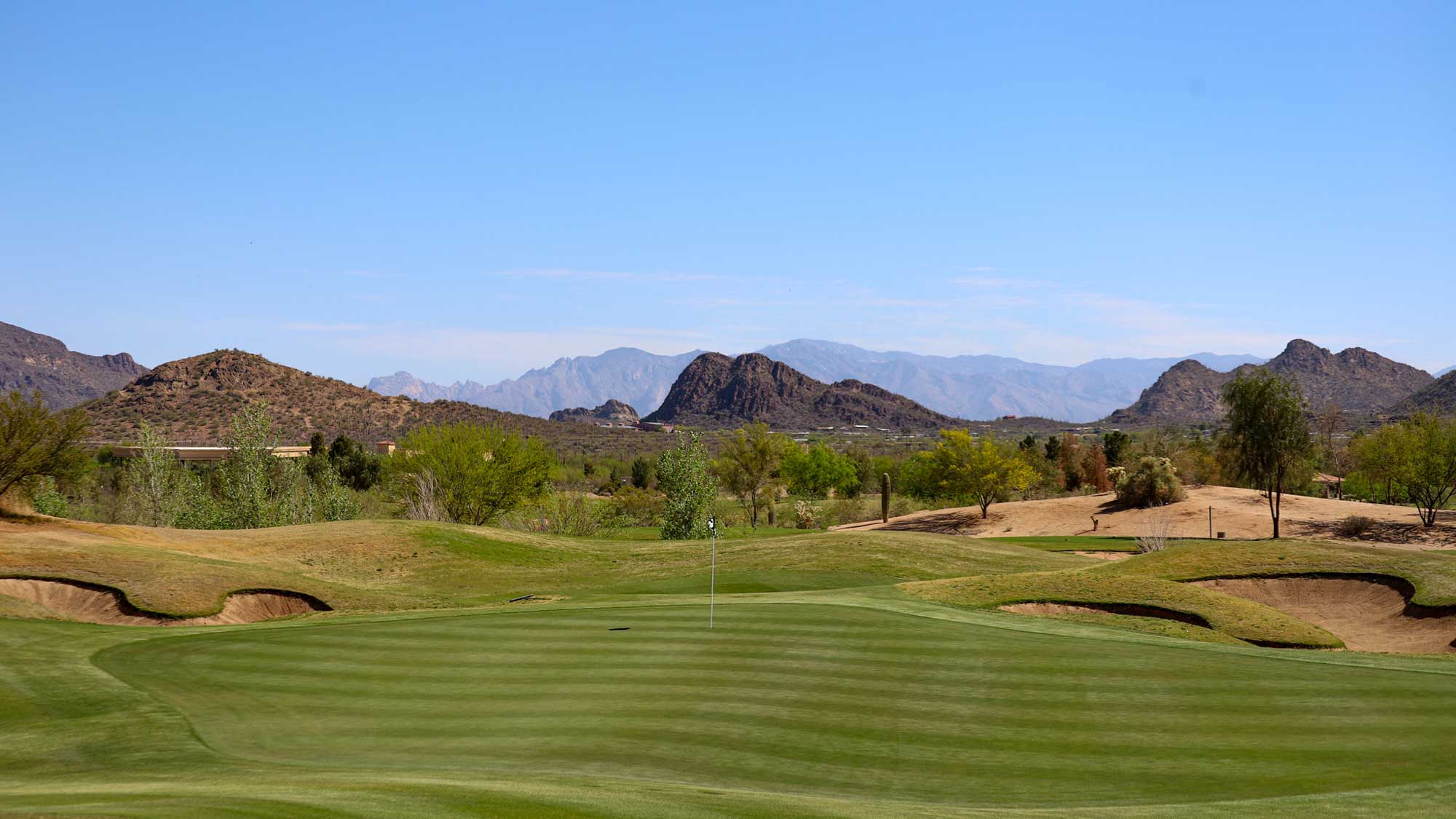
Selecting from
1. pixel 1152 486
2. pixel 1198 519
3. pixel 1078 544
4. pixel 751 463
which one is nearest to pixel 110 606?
pixel 1078 544

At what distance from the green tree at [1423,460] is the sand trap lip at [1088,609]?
3876 cm

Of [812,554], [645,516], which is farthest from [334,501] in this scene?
[812,554]

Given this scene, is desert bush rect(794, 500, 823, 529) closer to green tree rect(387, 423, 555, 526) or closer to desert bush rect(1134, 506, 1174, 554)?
green tree rect(387, 423, 555, 526)

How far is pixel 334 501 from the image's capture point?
53.6 metres

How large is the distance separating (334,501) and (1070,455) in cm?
5925

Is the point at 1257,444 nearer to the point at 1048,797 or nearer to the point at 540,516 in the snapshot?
the point at 540,516

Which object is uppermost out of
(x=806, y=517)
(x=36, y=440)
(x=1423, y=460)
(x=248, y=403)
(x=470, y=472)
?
(x=248, y=403)

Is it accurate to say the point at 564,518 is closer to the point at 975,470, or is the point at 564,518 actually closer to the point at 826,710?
the point at 975,470

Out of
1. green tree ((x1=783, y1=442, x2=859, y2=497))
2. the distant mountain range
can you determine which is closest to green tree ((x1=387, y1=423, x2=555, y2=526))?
green tree ((x1=783, y1=442, x2=859, y2=497))

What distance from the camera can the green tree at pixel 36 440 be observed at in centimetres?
3092

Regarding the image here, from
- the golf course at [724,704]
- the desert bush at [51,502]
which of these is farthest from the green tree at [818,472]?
the golf course at [724,704]

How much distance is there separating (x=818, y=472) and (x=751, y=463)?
24.7 metres

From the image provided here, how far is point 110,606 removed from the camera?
965 inches

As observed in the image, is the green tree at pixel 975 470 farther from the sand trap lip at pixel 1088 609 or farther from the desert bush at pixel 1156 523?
the sand trap lip at pixel 1088 609
